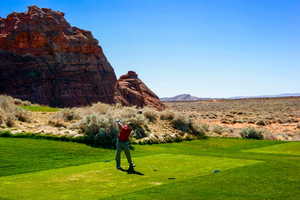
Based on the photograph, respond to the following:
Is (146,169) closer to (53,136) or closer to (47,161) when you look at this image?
(47,161)

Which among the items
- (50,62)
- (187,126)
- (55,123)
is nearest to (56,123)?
(55,123)

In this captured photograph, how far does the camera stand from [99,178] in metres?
12.4

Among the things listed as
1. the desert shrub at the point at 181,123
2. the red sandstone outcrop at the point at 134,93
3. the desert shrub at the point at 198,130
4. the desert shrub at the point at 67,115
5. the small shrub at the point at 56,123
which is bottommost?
the desert shrub at the point at 198,130

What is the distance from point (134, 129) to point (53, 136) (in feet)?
20.0

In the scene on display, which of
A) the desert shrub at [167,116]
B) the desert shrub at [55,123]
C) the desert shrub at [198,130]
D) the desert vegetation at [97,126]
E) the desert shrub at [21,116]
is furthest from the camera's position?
the desert shrub at [167,116]

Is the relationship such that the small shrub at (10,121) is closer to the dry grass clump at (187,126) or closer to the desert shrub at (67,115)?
A: the desert shrub at (67,115)

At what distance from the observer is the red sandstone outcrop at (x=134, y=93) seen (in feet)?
244

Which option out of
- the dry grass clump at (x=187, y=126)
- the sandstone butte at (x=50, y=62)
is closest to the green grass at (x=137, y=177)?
the dry grass clump at (x=187, y=126)

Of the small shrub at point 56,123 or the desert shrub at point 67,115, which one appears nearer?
the small shrub at point 56,123

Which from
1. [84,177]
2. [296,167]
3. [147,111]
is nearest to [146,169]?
[84,177]

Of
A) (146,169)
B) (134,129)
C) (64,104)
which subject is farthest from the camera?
(64,104)

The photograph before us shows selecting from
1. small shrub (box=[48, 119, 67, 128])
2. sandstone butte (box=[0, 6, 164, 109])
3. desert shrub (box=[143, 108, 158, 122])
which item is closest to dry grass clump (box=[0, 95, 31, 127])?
small shrub (box=[48, 119, 67, 128])

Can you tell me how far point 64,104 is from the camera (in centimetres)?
6147

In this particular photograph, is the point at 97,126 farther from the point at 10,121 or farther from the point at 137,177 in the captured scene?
the point at 137,177
